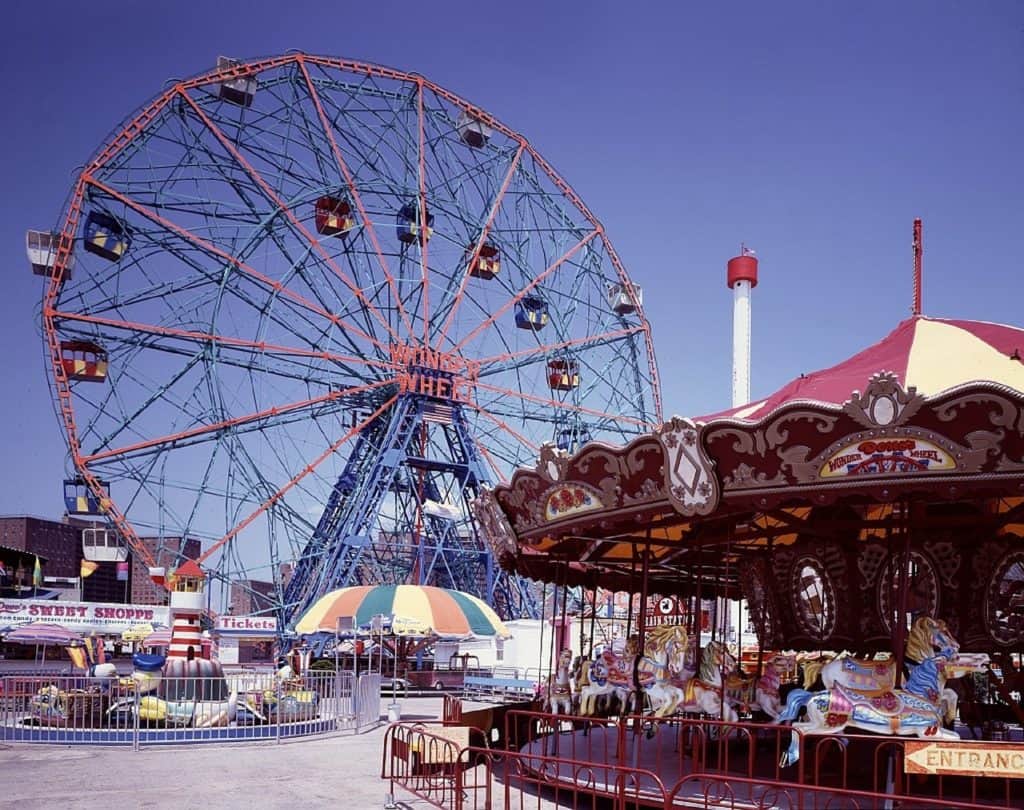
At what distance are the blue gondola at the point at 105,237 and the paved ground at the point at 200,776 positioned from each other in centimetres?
1533

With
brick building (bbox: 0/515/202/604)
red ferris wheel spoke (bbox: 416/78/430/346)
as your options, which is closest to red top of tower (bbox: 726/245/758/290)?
red ferris wheel spoke (bbox: 416/78/430/346)

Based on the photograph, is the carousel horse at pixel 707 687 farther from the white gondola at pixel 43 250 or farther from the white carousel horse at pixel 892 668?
the white gondola at pixel 43 250

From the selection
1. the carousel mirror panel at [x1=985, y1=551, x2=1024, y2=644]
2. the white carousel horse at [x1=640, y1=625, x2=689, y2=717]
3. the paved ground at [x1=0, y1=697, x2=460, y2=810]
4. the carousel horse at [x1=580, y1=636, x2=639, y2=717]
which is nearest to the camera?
the paved ground at [x1=0, y1=697, x2=460, y2=810]

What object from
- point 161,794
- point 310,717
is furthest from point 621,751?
point 310,717

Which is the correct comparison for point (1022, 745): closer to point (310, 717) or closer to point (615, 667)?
point (615, 667)

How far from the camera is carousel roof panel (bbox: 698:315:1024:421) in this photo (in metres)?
9.35

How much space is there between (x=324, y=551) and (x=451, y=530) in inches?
193

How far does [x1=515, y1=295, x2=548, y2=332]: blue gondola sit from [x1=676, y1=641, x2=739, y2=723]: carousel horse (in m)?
23.7

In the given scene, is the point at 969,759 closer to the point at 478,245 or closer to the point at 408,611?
the point at 408,611

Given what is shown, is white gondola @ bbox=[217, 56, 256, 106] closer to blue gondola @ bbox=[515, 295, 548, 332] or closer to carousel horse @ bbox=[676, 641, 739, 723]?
blue gondola @ bbox=[515, 295, 548, 332]

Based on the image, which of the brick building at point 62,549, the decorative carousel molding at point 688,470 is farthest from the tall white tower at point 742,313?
the brick building at point 62,549

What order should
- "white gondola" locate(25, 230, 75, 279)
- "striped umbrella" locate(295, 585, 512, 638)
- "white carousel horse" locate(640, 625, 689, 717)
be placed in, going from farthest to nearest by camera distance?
"white gondola" locate(25, 230, 75, 279) < "striped umbrella" locate(295, 585, 512, 638) < "white carousel horse" locate(640, 625, 689, 717)

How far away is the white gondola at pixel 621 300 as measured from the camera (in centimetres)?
3584

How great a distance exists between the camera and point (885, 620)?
38.6 feet
